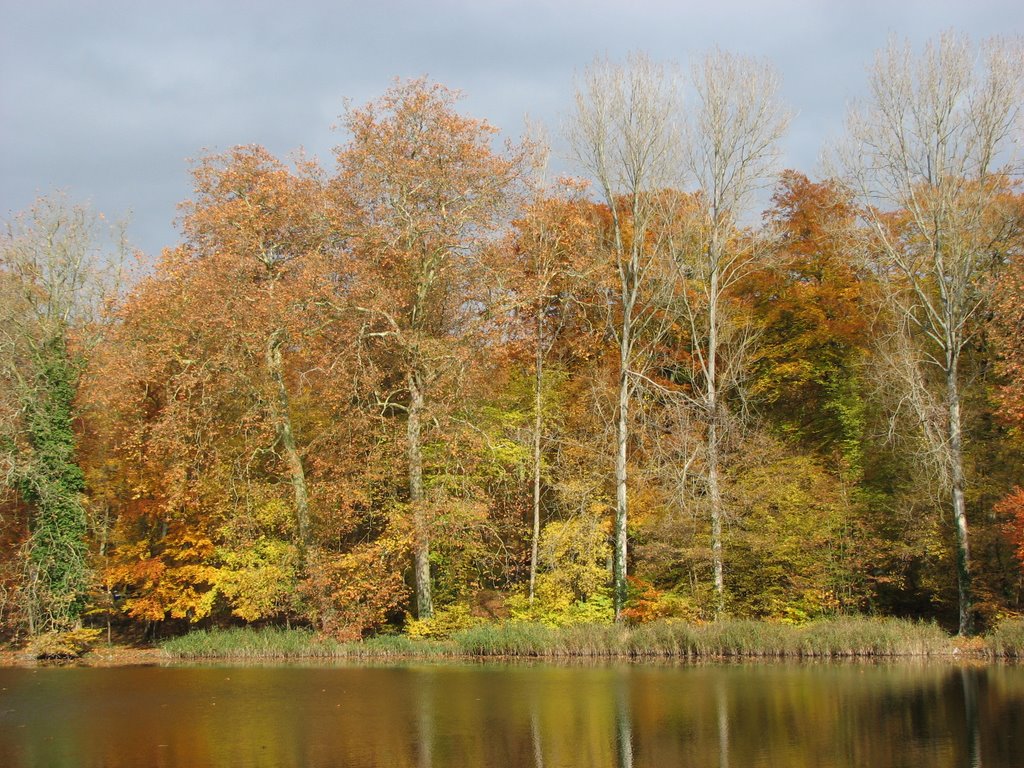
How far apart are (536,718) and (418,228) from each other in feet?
54.7

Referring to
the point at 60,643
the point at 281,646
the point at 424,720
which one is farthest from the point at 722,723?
the point at 60,643

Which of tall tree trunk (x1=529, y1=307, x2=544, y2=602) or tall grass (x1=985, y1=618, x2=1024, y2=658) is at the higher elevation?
tall tree trunk (x1=529, y1=307, x2=544, y2=602)

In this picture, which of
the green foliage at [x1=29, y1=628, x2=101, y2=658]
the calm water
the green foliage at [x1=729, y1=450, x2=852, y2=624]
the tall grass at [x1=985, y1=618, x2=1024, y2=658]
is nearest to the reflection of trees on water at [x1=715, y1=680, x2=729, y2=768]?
the calm water

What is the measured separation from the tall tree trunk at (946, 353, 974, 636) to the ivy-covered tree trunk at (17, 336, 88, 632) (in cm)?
2436

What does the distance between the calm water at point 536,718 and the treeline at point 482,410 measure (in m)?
6.19

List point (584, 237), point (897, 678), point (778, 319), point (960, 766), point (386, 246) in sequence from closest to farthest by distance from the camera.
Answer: point (960, 766) < point (897, 678) < point (386, 246) < point (584, 237) < point (778, 319)

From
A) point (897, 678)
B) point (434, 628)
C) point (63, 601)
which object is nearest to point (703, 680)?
point (897, 678)

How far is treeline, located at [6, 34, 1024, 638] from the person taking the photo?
2623 centimetres

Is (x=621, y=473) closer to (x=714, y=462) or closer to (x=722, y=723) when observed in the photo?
(x=714, y=462)

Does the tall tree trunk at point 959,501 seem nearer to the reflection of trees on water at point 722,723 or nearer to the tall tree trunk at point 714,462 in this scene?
the tall tree trunk at point 714,462

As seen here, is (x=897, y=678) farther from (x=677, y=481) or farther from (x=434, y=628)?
(x=434, y=628)

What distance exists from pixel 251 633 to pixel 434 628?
5.30 m

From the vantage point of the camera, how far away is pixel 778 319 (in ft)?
109

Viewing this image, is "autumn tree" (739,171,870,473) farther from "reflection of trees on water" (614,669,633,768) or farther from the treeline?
"reflection of trees on water" (614,669,633,768)
